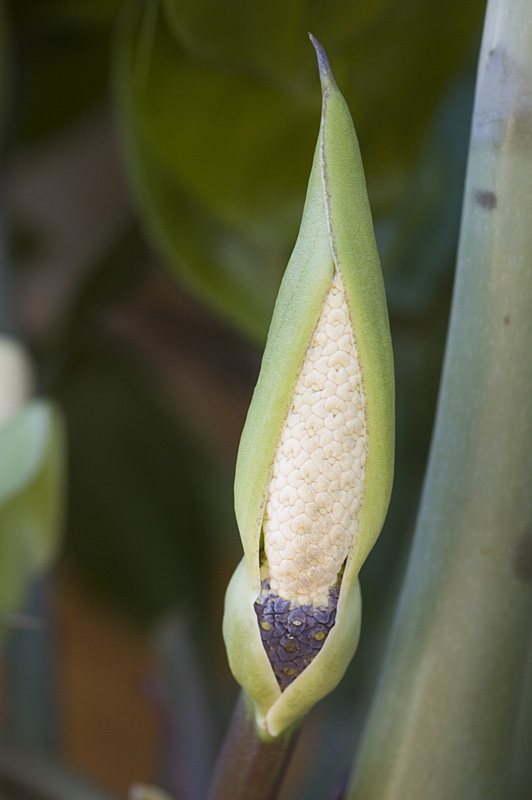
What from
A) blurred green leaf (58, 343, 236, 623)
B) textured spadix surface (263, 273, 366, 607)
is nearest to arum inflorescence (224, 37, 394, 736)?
textured spadix surface (263, 273, 366, 607)

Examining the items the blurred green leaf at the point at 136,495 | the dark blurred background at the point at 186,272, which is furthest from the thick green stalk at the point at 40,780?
the blurred green leaf at the point at 136,495

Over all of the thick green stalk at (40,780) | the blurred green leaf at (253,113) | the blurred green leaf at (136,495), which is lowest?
the thick green stalk at (40,780)

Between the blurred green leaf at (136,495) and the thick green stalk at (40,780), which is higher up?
the blurred green leaf at (136,495)

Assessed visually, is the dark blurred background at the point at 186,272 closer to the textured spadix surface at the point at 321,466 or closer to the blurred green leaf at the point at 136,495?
the blurred green leaf at the point at 136,495

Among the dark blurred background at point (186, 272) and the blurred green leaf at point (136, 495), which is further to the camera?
the blurred green leaf at point (136, 495)

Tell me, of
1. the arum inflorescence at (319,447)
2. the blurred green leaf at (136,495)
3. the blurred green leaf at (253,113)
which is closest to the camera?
the arum inflorescence at (319,447)

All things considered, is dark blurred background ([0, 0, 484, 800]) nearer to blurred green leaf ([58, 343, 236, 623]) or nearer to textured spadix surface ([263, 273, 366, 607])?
blurred green leaf ([58, 343, 236, 623])

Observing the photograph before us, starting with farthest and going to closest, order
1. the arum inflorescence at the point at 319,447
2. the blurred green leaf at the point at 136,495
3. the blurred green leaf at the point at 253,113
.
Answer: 1. the blurred green leaf at the point at 136,495
2. the blurred green leaf at the point at 253,113
3. the arum inflorescence at the point at 319,447

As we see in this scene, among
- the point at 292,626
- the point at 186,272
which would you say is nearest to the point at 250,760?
the point at 292,626

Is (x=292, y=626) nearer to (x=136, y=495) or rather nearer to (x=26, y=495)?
(x=26, y=495)
